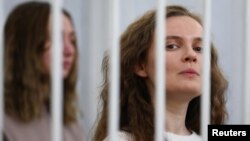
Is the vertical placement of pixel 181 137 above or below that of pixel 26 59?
below

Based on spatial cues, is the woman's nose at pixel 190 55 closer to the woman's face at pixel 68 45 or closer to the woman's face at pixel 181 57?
the woman's face at pixel 181 57

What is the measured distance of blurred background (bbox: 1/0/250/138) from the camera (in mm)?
795

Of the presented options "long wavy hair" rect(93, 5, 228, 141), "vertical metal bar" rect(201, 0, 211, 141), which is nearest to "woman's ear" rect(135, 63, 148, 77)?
"long wavy hair" rect(93, 5, 228, 141)

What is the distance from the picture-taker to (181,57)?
2.70 feet

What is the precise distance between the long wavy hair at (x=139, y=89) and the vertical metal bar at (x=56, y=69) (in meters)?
0.10

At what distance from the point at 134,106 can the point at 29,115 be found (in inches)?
8.1

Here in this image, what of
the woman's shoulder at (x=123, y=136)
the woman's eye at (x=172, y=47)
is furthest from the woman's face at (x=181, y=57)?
the woman's shoulder at (x=123, y=136)

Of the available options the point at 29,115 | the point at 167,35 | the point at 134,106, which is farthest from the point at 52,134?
the point at 167,35

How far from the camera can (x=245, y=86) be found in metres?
0.83

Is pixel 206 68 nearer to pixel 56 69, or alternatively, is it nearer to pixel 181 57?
pixel 181 57

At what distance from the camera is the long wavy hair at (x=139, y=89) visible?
83 centimetres

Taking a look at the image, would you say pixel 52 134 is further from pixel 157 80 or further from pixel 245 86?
pixel 245 86

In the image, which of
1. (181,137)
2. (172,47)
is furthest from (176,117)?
(172,47)

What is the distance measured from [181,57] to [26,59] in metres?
0.30
